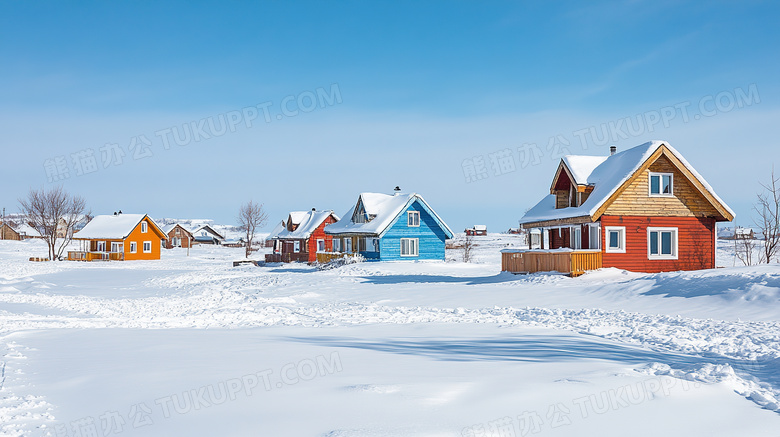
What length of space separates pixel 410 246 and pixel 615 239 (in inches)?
791

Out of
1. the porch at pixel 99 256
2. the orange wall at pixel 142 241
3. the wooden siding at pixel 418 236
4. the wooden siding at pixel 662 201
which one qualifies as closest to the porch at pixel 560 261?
the wooden siding at pixel 662 201

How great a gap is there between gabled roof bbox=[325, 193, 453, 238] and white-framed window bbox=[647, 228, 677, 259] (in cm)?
1969

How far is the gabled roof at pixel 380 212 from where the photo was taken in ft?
143

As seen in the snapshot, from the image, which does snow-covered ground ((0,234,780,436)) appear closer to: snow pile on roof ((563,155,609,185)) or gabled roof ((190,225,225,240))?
snow pile on roof ((563,155,609,185))

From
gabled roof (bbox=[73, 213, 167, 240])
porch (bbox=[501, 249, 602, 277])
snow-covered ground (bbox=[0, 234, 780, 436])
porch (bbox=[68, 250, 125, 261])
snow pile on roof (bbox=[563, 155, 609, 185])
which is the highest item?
snow pile on roof (bbox=[563, 155, 609, 185])

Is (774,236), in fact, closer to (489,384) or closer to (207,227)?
(489,384)

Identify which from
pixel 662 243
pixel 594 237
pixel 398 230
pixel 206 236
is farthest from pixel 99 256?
pixel 662 243

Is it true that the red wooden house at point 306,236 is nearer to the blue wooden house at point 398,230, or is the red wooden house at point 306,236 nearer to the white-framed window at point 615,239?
the blue wooden house at point 398,230

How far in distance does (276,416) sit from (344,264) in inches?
1460

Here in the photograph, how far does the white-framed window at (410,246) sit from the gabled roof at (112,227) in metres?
36.8

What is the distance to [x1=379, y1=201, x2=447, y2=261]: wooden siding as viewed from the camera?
44.0 metres

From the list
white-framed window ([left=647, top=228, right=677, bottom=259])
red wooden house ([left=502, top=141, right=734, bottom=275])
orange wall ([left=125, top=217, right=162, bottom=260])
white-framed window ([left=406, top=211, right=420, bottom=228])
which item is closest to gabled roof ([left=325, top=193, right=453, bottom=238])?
white-framed window ([left=406, top=211, right=420, bottom=228])

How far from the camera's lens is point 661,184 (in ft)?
90.6

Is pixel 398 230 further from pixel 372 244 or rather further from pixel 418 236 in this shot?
pixel 372 244
